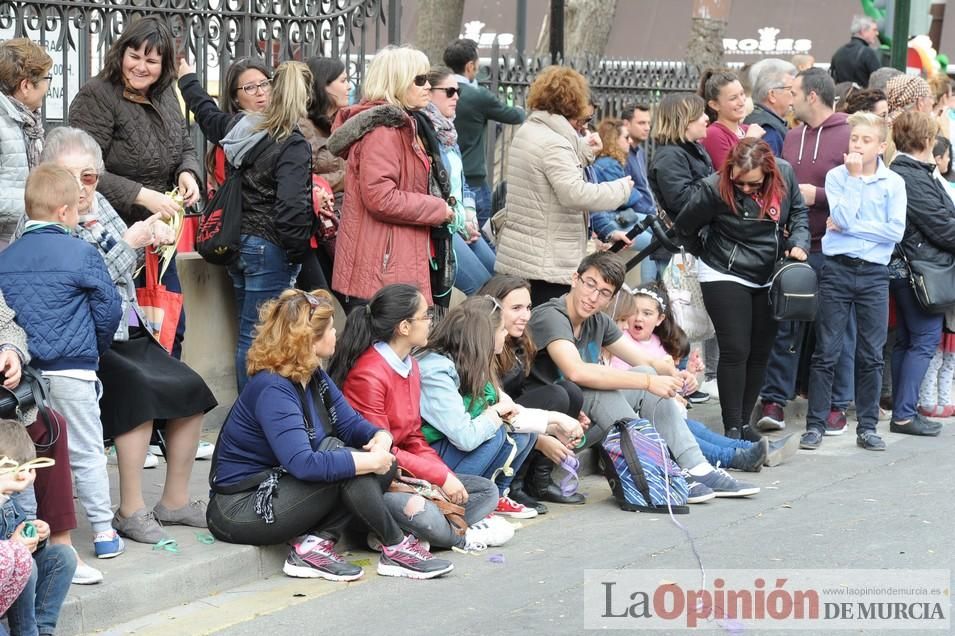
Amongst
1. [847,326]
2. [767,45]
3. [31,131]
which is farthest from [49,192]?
[767,45]

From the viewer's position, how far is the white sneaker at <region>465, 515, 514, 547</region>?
6.29 m

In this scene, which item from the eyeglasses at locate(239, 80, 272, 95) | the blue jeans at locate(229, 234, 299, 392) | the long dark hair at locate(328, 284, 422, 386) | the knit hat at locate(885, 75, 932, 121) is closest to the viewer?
the long dark hair at locate(328, 284, 422, 386)

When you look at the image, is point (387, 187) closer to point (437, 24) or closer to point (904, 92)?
point (904, 92)

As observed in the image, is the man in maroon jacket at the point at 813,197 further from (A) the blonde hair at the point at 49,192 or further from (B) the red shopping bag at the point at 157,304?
(A) the blonde hair at the point at 49,192

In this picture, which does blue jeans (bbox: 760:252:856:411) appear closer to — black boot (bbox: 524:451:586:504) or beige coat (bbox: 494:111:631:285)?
beige coat (bbox: 494:111:631:285)

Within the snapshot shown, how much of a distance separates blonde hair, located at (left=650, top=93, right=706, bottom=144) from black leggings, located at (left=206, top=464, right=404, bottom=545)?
3840 millimetres

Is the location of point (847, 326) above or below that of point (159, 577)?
above

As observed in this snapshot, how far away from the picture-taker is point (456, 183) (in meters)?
7.87

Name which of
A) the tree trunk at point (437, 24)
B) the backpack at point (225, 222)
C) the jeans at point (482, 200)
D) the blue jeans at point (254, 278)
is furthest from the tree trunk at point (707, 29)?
the backpack at point (225, 222)

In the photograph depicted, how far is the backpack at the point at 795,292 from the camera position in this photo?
807cm

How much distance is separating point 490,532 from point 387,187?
185 centimetres

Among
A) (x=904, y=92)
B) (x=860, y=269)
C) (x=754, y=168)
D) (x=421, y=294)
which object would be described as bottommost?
(x=860, y=269)

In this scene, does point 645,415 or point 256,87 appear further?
point 256,87

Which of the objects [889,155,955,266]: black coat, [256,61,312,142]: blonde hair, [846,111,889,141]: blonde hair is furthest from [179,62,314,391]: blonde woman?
[889,155,955,266]: black coat
